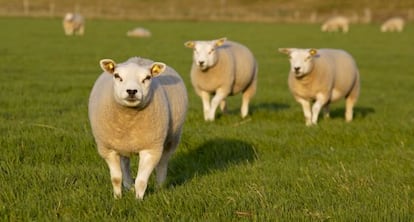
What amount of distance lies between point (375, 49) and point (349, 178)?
89.9 ft

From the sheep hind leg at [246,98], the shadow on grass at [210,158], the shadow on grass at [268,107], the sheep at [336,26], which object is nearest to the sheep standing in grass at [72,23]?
the sheep at [336,26]

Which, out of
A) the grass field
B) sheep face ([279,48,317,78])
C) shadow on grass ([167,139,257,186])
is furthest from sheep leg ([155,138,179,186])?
sheep face ([279,48,317,78])

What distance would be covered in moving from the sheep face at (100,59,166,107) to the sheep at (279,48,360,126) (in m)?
5.54

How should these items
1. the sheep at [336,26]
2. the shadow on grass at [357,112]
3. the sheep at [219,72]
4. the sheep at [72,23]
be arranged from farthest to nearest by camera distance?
the sheep at [336,26], the sheep at [72,23], the shadow on grass at [357,112], the sheep at [219,72]

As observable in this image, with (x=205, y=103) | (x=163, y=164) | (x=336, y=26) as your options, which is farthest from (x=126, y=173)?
(x=336, y=26)

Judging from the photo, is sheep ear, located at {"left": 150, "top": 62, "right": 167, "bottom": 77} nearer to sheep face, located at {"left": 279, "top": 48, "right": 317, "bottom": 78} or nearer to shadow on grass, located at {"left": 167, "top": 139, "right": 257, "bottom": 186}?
shadow on grass, located at {"left": 167, "top": 139, "right": 257, "bottom": 186}

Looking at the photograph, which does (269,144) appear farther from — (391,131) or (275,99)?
(275,99)

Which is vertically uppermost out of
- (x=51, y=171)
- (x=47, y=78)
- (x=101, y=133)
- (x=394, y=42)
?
(x=101, y=133)

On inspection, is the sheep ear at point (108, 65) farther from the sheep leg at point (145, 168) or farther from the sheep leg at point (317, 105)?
the sheep leg at point (317, 105)

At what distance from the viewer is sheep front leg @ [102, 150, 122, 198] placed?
560 centimetres

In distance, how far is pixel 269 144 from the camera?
8.30 metres

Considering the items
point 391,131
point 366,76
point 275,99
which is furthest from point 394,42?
point 391,131

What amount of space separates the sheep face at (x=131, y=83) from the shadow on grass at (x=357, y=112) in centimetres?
791

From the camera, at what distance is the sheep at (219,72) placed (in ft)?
35.4
